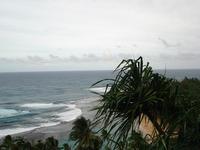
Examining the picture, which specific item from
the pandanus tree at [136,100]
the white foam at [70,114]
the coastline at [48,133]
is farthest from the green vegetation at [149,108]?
the white foam at [70,114]

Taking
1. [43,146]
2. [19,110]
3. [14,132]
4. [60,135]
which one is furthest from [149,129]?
[19,110]

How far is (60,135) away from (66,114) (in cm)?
2389

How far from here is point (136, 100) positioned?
9180 millimetres

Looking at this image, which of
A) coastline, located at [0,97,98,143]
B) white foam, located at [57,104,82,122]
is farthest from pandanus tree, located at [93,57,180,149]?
white foam, located at [57,104,82,122]

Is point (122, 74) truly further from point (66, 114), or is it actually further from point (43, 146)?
point (66, 114)

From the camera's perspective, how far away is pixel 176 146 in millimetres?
9680

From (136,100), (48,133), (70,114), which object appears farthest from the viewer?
(70,114)

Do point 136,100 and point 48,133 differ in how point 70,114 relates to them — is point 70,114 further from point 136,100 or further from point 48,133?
point 136,100

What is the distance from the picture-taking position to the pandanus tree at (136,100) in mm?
9156

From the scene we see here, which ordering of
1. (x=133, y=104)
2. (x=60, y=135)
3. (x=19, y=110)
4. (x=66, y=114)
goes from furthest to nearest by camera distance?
(x=19, y=110) < (x=66, y=114) < (x=60, y=135) < (x=133, y=104)

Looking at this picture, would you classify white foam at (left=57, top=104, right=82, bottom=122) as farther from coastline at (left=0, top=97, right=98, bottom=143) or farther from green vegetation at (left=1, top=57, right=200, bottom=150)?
green vegetation at (left=1, top=57, right=200, bottom=150)

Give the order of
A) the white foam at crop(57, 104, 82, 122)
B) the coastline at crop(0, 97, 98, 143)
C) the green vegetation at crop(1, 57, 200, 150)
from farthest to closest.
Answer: the white foam at crop(57, 104, 82, 122), the coastline at crop(0, 97, 98, 143), the green vegetation at crop(1, 57, 200, 150)

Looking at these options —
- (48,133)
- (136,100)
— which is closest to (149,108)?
(136,100)

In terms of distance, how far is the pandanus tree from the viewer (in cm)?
916
